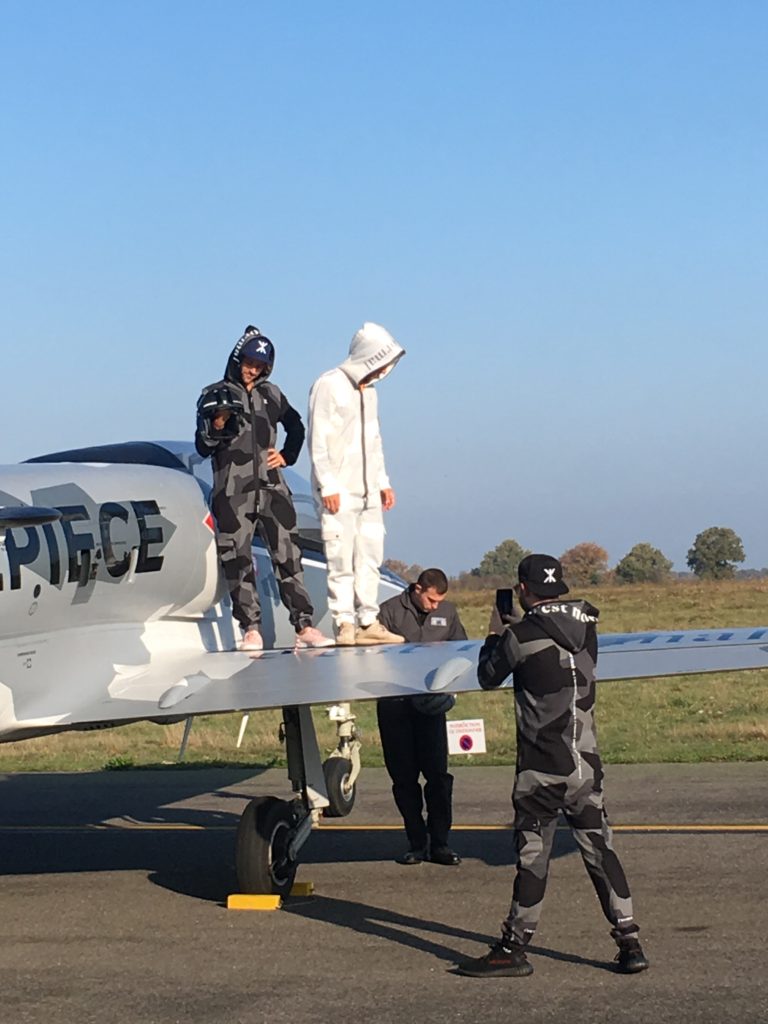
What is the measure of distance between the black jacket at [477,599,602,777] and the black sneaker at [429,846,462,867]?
3.56 meters

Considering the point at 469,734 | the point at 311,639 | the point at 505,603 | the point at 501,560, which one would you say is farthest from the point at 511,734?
the point at 501,560

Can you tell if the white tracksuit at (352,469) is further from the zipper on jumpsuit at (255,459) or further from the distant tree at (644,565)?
the distant tree at (644,565)

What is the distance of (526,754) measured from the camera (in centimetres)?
852

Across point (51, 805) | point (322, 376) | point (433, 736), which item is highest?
point (322, 376)

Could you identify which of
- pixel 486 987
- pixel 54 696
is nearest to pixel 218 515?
pixel 54 696

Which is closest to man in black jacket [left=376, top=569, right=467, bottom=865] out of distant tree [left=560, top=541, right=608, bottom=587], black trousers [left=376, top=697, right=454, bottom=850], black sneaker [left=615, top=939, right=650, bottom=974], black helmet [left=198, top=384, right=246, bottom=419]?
black trousers [left=376, top=697, right=454, bottom=850]

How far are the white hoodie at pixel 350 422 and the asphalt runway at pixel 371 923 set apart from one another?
283 cm

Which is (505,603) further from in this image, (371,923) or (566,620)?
(371,923)

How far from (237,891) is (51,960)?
2185 mm

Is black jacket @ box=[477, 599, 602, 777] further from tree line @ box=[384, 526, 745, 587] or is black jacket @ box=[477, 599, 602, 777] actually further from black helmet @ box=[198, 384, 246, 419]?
tree line @ box=[384, 526, 745, 587]

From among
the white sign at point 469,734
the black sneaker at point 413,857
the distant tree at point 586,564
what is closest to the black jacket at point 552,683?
the black sneaker at point 413,857

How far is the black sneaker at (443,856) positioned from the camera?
470 inches

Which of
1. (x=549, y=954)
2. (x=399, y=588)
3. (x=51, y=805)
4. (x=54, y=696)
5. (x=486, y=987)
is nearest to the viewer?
(x=486, y=987)

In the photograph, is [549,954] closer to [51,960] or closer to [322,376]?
[51,960]
